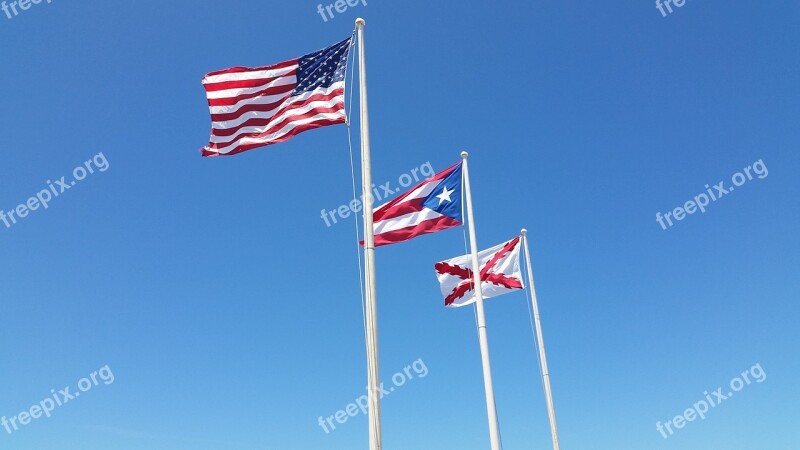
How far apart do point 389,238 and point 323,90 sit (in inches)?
222

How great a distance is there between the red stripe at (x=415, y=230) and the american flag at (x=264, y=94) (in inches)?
212

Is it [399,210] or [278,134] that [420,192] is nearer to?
[399,210]

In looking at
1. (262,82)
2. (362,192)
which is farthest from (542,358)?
(262,82)

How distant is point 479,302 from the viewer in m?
18.7

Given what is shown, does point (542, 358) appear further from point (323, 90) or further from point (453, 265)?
point (323, 90)

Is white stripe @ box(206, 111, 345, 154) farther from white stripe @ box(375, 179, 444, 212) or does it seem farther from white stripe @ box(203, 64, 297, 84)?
white stripe @ box(375, 179, 444, 212)

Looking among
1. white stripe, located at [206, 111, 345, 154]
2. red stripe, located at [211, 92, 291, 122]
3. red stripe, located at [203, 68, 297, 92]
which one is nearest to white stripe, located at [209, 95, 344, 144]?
white stripe, located at [206, 111, 345, 154]

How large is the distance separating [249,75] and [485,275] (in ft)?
41.1

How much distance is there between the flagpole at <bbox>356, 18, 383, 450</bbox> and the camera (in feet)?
38.4

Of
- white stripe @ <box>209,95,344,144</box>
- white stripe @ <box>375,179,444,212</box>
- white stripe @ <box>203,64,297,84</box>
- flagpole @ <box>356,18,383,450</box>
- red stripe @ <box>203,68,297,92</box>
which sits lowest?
flagpole @ <box>356,18,383,450</box>

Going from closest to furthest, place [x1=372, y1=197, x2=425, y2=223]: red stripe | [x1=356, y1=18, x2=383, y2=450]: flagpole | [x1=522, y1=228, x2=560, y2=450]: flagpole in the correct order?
1. [x1=356, y1=18, x2=383, y2=450]: flagpole
2. [x1=372, y1=197, x2=425, y2=223]: red stripe
3. [x1=522, y1=228, x2=560, y2=450]: flagpole

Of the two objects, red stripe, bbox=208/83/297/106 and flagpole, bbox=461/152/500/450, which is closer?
red stripe, bbox=208/83/297/106

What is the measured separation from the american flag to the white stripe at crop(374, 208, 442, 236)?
17.0 ft

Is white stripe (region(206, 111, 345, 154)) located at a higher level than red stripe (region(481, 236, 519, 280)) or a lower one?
lower
